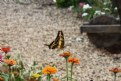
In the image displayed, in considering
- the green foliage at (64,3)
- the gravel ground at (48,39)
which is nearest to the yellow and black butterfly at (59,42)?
the gravel ground at (48,39)

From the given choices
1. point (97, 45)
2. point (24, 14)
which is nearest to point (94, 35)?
point (97, 45)

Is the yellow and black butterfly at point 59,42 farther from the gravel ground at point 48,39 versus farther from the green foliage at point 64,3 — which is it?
the green foliage at point 64,3

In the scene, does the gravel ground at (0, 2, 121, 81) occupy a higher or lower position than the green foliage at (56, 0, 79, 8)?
lower

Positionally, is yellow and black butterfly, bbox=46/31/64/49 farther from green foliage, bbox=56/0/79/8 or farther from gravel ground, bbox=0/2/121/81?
green foliage, bbox=56/0/79/8

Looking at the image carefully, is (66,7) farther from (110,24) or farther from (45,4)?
(110,24)

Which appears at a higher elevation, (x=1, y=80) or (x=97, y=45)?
(x=1, y=80)

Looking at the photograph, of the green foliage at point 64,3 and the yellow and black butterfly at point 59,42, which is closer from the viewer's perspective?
the yellow and black butterfly at point 59,42

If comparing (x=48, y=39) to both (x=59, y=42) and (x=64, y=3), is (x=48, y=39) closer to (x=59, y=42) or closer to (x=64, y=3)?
(x=59, y=42)

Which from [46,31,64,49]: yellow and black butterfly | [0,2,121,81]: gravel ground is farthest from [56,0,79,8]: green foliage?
[46,31,64,49]: yellow and black butterfly
